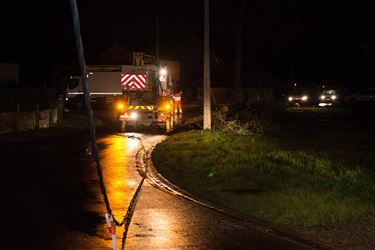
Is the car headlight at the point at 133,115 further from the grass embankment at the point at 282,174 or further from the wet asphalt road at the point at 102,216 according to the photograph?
the wet asphalt road at the point at 102,216

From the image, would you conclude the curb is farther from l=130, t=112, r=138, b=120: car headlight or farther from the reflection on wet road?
l=130, t=112, r=138, b=120: car headlight

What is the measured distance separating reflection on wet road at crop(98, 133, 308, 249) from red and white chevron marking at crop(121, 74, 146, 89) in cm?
1626

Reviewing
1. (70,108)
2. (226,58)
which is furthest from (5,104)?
(226,58)

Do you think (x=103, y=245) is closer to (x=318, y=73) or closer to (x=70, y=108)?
(x=70, y=108)

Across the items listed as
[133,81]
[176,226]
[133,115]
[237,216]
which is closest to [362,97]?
[133,81]

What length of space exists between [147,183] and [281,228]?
487 centimetres

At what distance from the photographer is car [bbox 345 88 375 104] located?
6159 cm

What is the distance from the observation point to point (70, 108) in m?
51.4

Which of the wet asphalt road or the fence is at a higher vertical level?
the fence

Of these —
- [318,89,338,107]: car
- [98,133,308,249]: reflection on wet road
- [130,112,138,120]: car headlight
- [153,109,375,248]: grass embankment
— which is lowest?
[98,133,308,249]: reflection on wet road

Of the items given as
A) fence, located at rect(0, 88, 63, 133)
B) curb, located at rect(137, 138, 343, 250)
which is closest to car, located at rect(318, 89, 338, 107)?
fence, located at rect(0, 88, 63, 133)

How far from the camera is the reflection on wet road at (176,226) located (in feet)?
26.7

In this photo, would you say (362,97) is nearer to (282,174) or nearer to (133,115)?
(133,115)

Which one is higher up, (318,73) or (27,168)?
(318,73)
